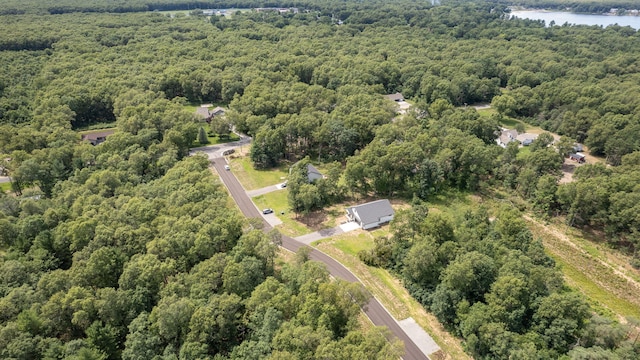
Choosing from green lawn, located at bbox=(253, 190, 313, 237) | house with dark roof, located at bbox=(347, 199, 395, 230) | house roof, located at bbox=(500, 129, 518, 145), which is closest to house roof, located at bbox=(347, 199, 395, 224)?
house with dark roof, located at bbox=(347, 199, 395, 230)

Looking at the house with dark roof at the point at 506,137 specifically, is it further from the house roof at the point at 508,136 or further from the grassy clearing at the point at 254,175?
the grassy clearing at the point at 254,175

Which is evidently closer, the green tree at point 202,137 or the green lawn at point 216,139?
the green tree at point 202,137

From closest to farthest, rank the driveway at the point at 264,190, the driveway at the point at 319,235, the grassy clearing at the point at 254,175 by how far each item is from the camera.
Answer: the driveway at the point at 319,235, the driveway at the point at 264,190, the grassy clearing at the point at 254,175

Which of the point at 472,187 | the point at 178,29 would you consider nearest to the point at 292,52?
the point at 178,29

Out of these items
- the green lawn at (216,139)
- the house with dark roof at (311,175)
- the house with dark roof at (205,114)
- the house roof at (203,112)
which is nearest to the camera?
the house with dark roof at (311,175)

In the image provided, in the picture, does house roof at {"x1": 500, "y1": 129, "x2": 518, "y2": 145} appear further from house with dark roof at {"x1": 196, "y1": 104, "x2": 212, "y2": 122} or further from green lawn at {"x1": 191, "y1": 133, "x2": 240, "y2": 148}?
house with dark roof at {"x1": 196, "y1": 104, "x2": 212, "y2": 122}

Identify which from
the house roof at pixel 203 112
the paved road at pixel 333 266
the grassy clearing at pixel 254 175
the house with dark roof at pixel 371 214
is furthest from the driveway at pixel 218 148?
the house with dark roof at pixel 371 214

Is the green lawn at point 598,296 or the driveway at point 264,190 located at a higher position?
the green lawn at point 598,296

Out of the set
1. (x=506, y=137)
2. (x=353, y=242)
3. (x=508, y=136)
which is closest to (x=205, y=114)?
(x=353, y=242)
